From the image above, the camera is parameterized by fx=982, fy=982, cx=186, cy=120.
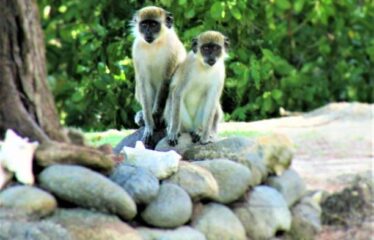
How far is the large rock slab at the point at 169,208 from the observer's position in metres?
6.12

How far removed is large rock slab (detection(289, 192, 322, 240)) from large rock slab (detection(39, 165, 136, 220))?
202 cm

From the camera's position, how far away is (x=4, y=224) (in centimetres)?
533

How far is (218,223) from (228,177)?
478 mm

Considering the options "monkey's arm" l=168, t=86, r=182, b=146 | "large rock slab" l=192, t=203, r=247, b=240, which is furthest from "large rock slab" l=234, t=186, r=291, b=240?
"monkey's arm" l=168, t=86, r=182, b=146

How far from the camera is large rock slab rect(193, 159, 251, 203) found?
6.88 meters

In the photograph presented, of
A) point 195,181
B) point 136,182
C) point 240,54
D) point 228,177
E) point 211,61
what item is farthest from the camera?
point 240,54

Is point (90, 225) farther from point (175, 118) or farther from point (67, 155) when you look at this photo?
point (175, 118)

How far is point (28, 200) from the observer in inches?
213

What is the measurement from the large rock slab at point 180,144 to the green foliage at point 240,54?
112 cm

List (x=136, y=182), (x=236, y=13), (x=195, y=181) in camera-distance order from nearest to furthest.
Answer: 1. (x=136, y=182)
2. (x=195, y=181)
3. (x=236, y=13)

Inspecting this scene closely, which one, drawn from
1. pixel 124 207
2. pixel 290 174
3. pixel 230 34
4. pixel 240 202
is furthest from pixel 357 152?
pixel 124 207

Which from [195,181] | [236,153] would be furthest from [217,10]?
[195,181]

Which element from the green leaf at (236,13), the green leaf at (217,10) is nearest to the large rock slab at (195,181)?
the green leaf at (217,10)

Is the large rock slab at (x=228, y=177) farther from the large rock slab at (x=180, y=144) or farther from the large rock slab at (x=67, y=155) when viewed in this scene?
the large rock slab at (x=67, y=155)
